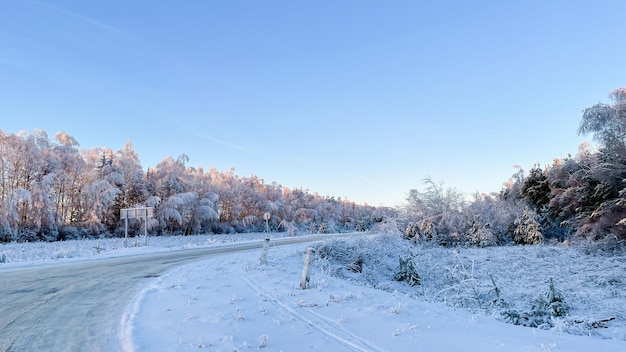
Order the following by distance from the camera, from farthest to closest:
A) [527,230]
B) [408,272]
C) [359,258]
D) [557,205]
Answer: [557,205]
[527,230]
[359,258]
[408,272]

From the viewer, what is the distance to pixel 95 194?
3816cm

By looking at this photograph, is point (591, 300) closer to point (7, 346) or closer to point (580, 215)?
point (7, 346)

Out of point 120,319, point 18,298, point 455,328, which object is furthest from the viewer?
point 18,298

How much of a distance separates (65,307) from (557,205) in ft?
108

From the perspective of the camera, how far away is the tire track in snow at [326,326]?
491 centimetres

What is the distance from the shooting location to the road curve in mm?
5262

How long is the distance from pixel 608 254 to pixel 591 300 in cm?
1159

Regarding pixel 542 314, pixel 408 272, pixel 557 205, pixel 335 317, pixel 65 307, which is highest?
pixel 557 205

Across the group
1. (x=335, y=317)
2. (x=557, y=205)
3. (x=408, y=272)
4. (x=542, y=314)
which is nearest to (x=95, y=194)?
(x=408, y=272)

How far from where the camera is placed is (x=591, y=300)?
A: 11.1 m

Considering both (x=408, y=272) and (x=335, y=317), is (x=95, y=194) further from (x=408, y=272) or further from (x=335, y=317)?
(x=335, y=317)

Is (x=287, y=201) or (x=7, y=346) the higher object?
(x=287, y=201)

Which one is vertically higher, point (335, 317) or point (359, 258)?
point (335, 317)

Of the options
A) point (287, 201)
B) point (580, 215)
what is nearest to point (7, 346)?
point (580, 215)
